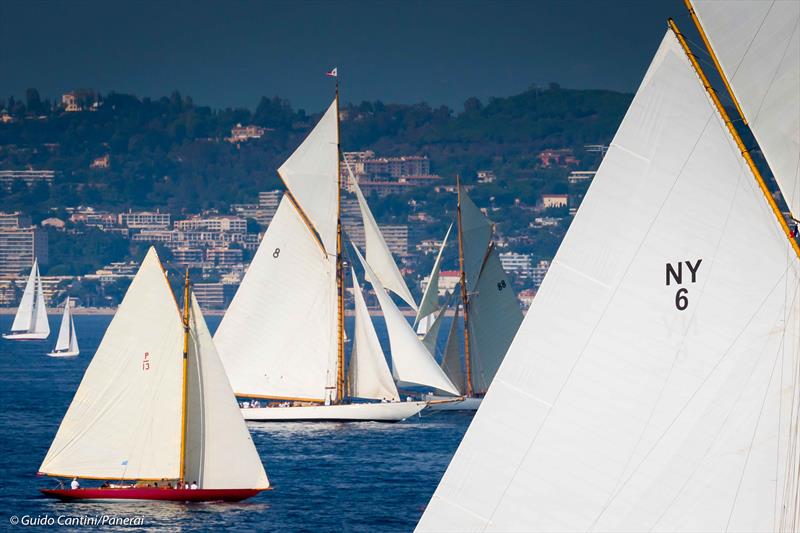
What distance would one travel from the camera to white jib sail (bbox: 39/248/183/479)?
4222cm

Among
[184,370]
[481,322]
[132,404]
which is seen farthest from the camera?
[481,322]

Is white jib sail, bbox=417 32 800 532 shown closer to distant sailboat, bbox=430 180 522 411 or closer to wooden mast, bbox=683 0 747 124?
wooden mast, bbox=683 0 747 124

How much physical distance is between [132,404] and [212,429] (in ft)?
7.37

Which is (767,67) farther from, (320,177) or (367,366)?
(320,177)

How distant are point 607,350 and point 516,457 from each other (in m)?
1.62

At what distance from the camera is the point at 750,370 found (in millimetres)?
18734

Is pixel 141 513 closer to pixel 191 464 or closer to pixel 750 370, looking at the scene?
pixel 191 464

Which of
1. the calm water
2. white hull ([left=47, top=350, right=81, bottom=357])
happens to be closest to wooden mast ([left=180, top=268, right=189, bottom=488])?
the calm water

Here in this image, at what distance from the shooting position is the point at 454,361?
7725 cm

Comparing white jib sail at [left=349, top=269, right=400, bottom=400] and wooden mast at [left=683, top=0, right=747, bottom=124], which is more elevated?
wooden mast at [left=683, top=0, right=747, bottom=124]

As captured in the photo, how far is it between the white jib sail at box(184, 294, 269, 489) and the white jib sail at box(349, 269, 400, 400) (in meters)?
26.7

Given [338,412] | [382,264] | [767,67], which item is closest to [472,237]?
[382,264]

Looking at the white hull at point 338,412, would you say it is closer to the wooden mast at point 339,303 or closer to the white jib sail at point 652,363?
the wooden mast at point 339,303

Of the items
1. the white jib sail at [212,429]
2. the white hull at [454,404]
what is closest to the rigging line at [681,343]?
the white jib sail at [212,429]
